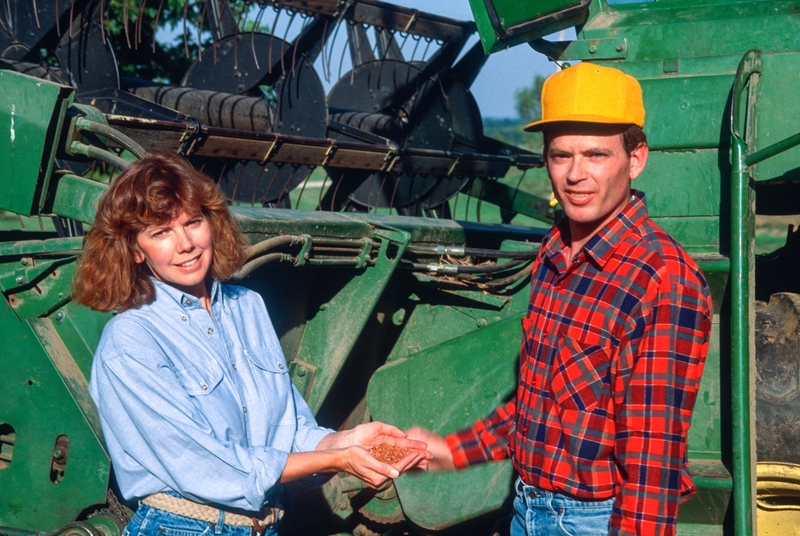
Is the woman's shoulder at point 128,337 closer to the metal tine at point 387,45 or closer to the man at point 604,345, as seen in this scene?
the man at point 604,345

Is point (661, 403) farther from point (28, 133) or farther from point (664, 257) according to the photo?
point (28, 133)

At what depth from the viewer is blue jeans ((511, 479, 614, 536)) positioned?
1912 millimetres

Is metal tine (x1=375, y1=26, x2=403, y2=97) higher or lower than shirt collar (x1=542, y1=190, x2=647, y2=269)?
higher

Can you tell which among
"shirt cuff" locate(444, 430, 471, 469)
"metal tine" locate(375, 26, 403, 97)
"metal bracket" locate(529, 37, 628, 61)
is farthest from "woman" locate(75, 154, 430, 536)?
"metal tine" locate(375, 26, 403, 97)

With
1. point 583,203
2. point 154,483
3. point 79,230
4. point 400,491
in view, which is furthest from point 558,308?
point 79,230

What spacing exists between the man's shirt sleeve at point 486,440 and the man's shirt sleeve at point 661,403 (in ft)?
1.75

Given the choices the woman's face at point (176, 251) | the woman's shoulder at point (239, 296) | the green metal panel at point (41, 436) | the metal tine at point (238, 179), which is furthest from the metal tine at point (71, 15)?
the woman's face at point (176, 251)

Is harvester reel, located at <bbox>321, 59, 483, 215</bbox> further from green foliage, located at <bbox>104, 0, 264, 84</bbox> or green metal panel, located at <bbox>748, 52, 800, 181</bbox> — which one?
green metal panel, located at <bbox>748, 52, 800, 181</bbox>

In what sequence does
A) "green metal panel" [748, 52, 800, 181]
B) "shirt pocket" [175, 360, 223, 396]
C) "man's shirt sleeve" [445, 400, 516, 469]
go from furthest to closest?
"green metal panel" [748, 52, 800, 181] < "man's shirt sleeve" [445, 400, 516, 469] < "shirt pocket" [175, 360, 223, 396]

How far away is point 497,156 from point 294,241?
2884 millimetres

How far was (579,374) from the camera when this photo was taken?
1.92 m

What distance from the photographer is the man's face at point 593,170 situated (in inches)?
77.6

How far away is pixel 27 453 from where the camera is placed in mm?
3139

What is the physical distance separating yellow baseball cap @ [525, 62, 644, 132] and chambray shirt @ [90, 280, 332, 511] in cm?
91
